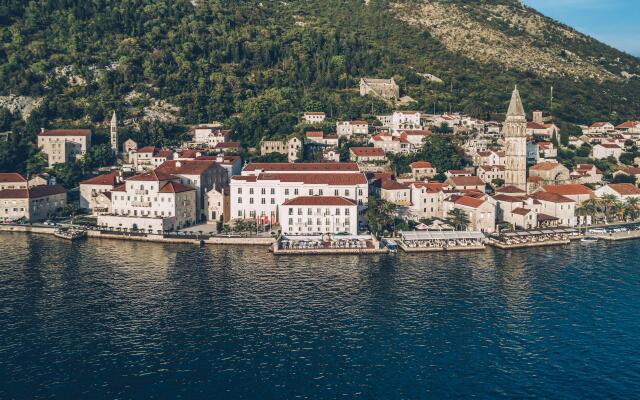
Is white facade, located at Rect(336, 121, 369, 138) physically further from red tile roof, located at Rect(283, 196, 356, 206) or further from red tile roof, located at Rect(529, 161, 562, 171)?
red tile roof, located at Rect(283, 196, 356, 206)

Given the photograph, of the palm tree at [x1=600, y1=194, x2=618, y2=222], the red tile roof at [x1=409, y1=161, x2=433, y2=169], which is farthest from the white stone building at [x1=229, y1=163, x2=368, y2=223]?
the palm tree at [x1=600, y1=194, x2=618, y2=222]

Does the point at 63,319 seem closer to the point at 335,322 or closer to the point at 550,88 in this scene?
the point at 335,322

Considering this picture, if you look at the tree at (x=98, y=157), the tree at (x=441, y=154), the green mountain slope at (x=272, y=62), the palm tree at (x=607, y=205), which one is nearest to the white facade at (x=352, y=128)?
the green mountain slope at (x=272, y=62)

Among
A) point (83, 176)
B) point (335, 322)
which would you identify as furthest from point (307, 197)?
point (83, 176)

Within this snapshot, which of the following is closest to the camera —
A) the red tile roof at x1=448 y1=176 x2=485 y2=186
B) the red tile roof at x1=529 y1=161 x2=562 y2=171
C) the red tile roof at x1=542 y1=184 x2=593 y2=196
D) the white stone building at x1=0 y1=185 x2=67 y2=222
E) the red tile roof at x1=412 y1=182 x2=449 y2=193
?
the white stone building at x1=0 y1=185 x2=67 y2=222

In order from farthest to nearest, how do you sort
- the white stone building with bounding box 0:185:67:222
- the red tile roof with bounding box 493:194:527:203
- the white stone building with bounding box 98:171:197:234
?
1. the white stone building with bounding box 0:185:67:222
2. the red tile roof with bounding box 493:194:527:203
3. the white stone building with bounding box 98:171:197:234

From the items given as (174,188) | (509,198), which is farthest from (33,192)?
(509,198)

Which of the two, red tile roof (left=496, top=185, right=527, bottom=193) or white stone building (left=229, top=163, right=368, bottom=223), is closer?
white stone building (left=229, top=163, right=368, bottom=223)

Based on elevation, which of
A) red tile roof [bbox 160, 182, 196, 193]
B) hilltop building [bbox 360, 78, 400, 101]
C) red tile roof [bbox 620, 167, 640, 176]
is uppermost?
hilltop building [bbox 360, 78, 400, 101]
